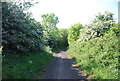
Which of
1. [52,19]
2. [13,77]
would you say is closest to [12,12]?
[13,77]

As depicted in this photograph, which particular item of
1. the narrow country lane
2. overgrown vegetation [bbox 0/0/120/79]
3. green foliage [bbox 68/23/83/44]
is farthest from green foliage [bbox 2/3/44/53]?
green foliage [bbox 68/23/83/44]

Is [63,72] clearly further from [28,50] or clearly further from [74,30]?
[74,30]

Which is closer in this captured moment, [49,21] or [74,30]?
[74,30]

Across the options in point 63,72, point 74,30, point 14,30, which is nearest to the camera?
point 63,72

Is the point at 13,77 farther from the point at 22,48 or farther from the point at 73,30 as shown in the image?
the point at 73,30

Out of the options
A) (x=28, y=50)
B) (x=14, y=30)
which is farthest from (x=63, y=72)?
(x=14, y=30)

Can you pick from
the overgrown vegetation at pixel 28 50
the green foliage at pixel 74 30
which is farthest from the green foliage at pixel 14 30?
the green foliage at pixel 74 30

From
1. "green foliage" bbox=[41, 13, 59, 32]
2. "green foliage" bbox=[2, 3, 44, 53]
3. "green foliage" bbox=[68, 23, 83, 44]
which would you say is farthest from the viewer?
"green foliage" bbox=[41, 13, 59, 32]

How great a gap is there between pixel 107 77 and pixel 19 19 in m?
8.86

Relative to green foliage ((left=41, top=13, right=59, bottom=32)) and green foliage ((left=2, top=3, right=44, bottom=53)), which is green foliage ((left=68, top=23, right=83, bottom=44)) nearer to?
green foliage ((left=41, top=13, right=59, bottom=32))

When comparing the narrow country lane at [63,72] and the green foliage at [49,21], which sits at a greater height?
the green foliage at [49,21]

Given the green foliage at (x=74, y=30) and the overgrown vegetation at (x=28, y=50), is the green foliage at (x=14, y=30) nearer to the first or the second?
the overgrown vegetation at (x=28, y=50)

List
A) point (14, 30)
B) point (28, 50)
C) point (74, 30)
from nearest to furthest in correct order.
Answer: point (14, 30) < point (28, 50) < point (74, 30)

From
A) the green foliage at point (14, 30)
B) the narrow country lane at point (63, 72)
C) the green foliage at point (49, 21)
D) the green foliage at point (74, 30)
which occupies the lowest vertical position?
the narrow country lane at point (63, 72)
